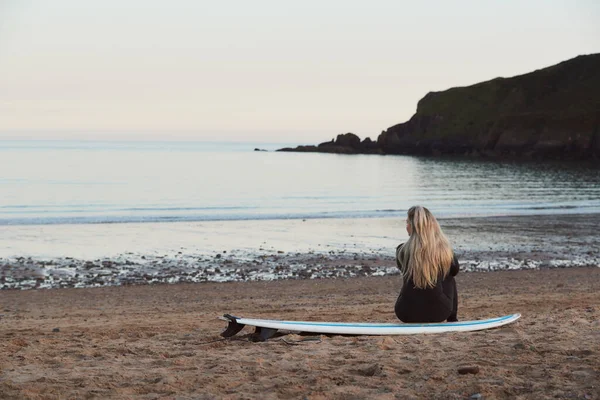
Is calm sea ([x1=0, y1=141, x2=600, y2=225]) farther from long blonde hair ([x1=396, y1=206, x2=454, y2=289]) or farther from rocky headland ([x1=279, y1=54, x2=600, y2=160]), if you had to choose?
rocky headland ([x1=279, y1=54, x2=600, y2=160])

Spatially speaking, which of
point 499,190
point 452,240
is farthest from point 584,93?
point 452,240

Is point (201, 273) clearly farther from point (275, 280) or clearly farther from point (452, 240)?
point (452, 240)

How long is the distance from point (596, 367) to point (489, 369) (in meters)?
0.92

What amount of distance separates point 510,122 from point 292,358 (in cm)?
13375

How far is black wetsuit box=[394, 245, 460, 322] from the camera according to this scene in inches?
314

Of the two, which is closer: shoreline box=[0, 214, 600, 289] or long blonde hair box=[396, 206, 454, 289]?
long blonde hair box=[396, 206, 454, 289]

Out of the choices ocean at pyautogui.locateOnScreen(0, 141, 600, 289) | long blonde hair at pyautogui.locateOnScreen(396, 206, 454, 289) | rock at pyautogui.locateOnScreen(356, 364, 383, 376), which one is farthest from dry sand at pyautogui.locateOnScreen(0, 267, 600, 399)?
ocean at pyautogui.locateOnScreen(0, 141, 600, 289)

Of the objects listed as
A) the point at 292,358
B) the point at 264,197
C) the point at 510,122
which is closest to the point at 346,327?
the point at 292,358

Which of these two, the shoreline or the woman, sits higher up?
the woman

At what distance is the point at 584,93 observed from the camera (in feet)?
548

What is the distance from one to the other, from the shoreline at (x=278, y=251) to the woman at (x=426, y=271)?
853 centimetres

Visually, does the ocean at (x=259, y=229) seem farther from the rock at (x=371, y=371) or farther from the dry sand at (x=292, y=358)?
the rock at (x=371, y=371)

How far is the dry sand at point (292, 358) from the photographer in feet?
18.8

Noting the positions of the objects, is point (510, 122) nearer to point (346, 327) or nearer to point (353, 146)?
point (353, 146)
